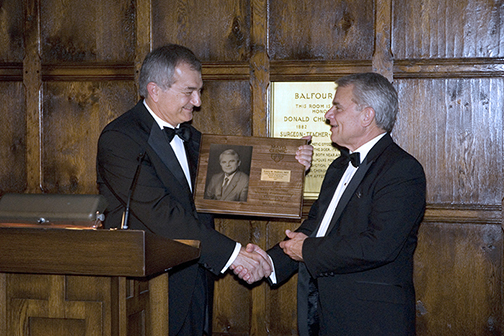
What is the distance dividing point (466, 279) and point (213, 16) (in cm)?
277

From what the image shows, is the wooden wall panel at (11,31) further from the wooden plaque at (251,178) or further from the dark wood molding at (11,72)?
the wooden plaque at (251,178)

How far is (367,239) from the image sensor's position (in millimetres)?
2887

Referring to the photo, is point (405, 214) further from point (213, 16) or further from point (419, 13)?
point (213, 16)

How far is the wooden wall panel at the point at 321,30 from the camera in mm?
4234

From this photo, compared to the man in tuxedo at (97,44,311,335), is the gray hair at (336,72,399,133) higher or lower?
higher

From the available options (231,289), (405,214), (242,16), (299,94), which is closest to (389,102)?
(405,214)

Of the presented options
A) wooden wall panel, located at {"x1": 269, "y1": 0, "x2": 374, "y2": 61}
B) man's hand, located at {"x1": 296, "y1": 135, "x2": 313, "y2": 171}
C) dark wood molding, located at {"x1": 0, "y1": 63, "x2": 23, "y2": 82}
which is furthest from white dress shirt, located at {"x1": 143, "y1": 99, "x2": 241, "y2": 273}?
dark wood molding, located at {"x1": 0, "y1": 63, "x2": 23, "y2": 82}

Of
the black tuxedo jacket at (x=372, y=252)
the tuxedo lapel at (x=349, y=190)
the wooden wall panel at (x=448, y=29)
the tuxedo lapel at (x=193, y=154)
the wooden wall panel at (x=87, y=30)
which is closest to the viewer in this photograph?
the black tuxedo jacket at (x=372, y=252)

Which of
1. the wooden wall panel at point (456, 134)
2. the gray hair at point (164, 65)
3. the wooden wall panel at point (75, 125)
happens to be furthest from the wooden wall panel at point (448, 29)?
the wooden wall panel at point (75, 125)

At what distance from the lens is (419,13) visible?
4156 millimetres

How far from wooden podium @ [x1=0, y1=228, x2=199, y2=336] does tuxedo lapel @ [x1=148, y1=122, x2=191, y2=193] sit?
3.66ft

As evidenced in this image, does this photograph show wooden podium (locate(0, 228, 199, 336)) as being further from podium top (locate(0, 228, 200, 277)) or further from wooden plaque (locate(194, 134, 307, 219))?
wooden plaque (locate(194, 134, 307, 219))

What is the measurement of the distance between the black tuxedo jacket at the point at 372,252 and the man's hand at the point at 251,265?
1.61ft

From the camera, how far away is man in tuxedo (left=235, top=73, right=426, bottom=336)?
288cm
